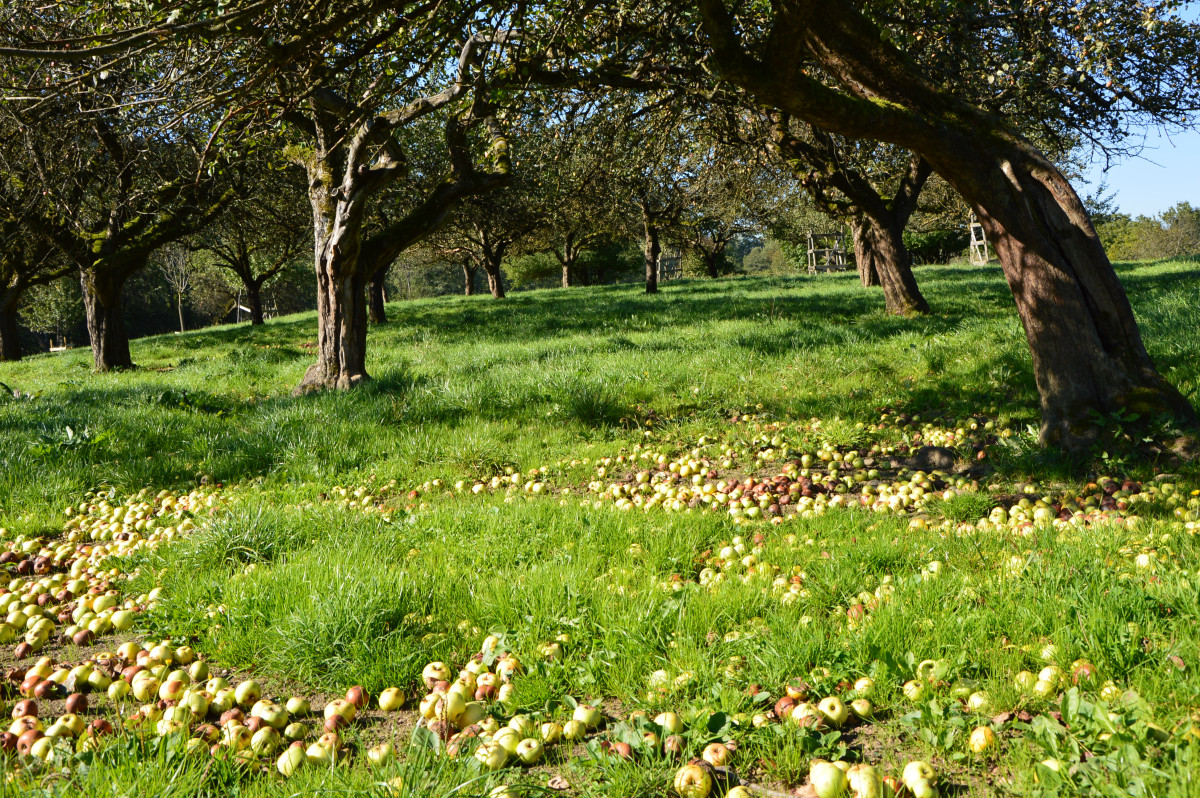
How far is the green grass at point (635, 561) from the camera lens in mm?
2119

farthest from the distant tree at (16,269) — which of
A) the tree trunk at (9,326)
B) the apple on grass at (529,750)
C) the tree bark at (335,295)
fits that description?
the apple on grass at (529,750)

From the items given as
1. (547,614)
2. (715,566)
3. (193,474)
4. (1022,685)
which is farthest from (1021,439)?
(193,474)

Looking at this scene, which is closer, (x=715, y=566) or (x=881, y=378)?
(x=715, y=566)

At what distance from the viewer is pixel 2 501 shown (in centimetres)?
506

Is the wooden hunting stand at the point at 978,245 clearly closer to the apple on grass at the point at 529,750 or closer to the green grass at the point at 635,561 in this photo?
the green grass at the point at 635,561

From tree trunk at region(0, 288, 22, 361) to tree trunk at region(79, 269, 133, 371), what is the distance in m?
8.11

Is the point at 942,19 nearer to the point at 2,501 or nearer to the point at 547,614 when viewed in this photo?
the point at 547,614

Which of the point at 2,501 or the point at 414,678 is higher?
the point at 2,501

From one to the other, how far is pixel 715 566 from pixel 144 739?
269cm

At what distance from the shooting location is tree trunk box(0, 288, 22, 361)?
19.2 meters

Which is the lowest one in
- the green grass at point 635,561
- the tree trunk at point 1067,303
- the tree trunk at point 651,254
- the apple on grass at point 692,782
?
the apple on grass at point 692,782

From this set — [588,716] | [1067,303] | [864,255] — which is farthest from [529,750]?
[864,255]

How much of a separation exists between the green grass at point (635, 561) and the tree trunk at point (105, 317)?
6046 mm

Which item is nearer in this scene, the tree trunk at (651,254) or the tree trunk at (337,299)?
the tree trunk at (337,299)
